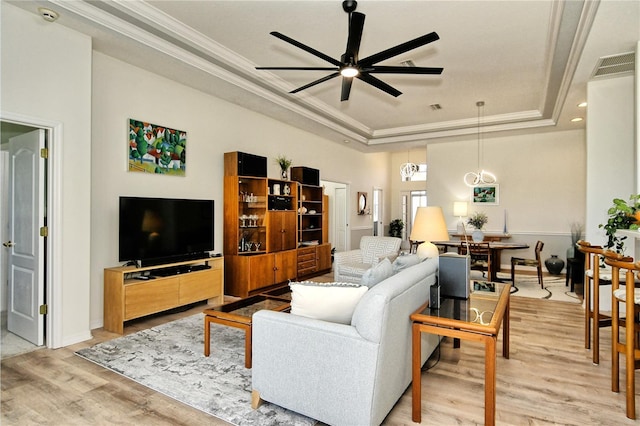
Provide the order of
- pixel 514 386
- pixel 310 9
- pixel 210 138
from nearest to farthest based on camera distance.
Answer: pixel 514 386, pixel 310 9, pixel 210 138

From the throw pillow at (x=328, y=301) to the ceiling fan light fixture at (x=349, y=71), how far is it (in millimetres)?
2112

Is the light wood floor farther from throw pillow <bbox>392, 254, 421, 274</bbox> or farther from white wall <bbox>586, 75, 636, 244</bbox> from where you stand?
white wall <bbox>586, 75, 636, 244</bbox>

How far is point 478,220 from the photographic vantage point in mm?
7980

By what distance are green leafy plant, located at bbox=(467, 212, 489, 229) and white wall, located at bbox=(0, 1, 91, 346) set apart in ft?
24.5

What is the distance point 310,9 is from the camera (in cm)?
338

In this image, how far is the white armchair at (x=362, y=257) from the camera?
5.17 m

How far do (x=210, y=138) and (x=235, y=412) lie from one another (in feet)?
13.2

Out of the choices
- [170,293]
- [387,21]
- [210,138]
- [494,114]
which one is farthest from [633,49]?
[170,293]

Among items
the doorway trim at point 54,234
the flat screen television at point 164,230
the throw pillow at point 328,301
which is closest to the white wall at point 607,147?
the throw pillow at point 328,301

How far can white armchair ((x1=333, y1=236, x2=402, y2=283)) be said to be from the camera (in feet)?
17.0

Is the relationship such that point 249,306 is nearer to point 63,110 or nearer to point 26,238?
point 26,238

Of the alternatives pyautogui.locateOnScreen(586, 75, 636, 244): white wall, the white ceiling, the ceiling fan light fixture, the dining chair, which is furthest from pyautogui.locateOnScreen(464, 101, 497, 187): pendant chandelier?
the ceiling fan light fixture

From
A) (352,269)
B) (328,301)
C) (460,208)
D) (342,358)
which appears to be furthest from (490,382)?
(460,208)

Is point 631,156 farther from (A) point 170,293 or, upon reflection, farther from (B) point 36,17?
(B) point 36,17
